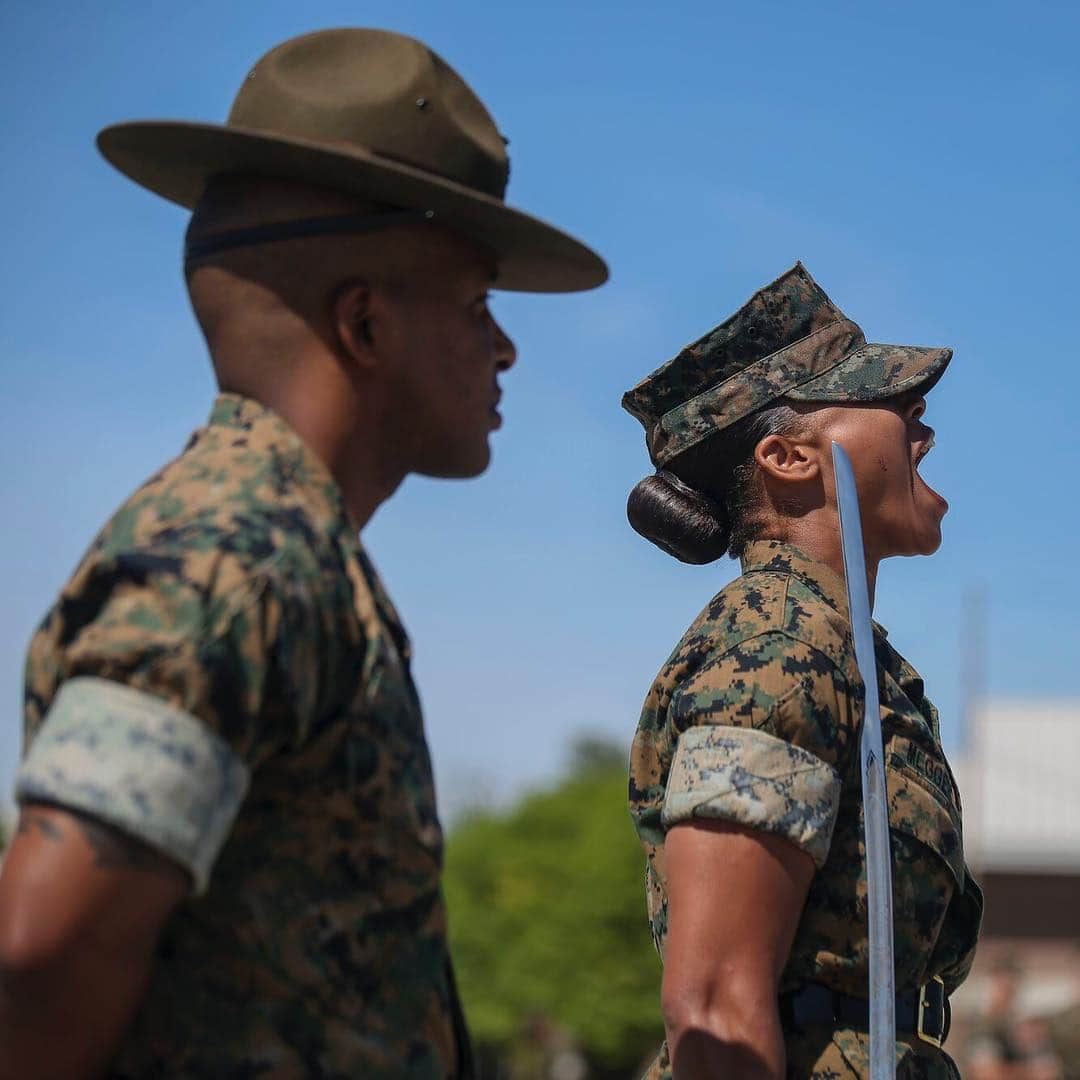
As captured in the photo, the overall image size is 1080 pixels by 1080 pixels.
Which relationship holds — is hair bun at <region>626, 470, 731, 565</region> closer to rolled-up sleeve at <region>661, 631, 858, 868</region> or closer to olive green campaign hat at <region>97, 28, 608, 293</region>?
rolled-up sleeve at <region>661, 631, 858, 868</region>

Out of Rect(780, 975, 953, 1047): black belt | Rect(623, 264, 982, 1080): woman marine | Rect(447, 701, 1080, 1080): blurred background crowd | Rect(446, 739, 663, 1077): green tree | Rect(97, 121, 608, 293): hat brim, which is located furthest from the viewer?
Rect(446, 739, 663, 1077): green tree

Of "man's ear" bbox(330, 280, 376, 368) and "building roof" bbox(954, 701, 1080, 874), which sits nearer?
"man's ear" bbox(330, 280, 376, 368)

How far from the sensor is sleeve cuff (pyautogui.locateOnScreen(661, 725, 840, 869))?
3170mm

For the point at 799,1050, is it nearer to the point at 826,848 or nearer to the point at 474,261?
the point at 826,848

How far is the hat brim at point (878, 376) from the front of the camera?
390 centimetres

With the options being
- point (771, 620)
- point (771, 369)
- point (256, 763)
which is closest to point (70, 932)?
point (256, 763)

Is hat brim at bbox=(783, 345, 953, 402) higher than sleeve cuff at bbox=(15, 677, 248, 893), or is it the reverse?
hat brim at bbox=(783, 345, 953, 402)

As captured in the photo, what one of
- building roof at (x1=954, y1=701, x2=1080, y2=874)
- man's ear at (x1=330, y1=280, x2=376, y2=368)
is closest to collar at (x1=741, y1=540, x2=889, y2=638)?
man's ear at (x1=330, y1=280, x2=376, y2=368)

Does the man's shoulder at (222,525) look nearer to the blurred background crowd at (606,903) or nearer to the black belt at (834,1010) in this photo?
the black belt at (834,1010)

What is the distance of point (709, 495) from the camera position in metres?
4.08

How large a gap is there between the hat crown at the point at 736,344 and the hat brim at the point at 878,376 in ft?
0.45

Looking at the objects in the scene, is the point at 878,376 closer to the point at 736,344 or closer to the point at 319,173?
the point at 736,344

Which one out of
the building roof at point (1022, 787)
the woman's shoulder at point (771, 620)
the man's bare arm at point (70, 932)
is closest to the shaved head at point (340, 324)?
the man's bare arm at point (70, 932)

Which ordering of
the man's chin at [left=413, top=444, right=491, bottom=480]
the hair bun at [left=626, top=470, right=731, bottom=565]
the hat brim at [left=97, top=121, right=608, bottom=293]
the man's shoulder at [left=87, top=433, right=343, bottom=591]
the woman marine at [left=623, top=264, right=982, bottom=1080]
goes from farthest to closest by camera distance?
the hair bun at [left=626, top=470, right=731, bottom=565] → the woman marine at [left=623, top=264, right=982, bottom=1080] → the man's chin at [left=413, top=444, right=491, bottom=480] → the hat brim at [left=97, top=121, right=608, bottom=293] → the man's shoulder at [left=87, top=433, right=343, bottom=591]
